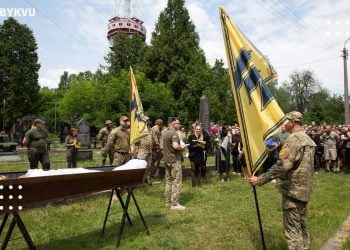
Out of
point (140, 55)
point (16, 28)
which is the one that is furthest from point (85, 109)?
point (16, 28)

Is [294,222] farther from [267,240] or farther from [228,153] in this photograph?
[228,153]

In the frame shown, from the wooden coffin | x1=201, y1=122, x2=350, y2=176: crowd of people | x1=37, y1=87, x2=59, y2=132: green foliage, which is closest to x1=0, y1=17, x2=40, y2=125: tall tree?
x1=37, y1=87, x2=59, y2=132: green foliage

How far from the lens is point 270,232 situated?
662 centimetres

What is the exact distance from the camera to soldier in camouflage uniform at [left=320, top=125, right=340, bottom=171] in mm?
15312

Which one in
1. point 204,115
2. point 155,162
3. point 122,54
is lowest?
point 155,162

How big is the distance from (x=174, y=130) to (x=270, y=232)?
3339mm

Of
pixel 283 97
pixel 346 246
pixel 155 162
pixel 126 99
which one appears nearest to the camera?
pixel 346 246

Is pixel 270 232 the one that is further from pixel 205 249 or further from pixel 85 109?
pixel 85 109

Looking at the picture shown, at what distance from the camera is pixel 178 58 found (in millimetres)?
40406

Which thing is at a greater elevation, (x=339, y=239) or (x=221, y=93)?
(x=221, y=93)

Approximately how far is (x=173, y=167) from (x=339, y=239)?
3.80 metres

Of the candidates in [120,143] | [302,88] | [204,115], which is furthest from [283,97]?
[120,143]

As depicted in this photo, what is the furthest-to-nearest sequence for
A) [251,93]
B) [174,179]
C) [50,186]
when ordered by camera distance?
[174,179]
[251,93]
[50,186]

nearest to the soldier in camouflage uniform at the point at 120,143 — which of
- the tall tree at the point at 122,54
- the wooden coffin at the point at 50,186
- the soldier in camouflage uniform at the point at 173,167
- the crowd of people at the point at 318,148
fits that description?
the soldier in camouflage uniform at the point at 173,167
